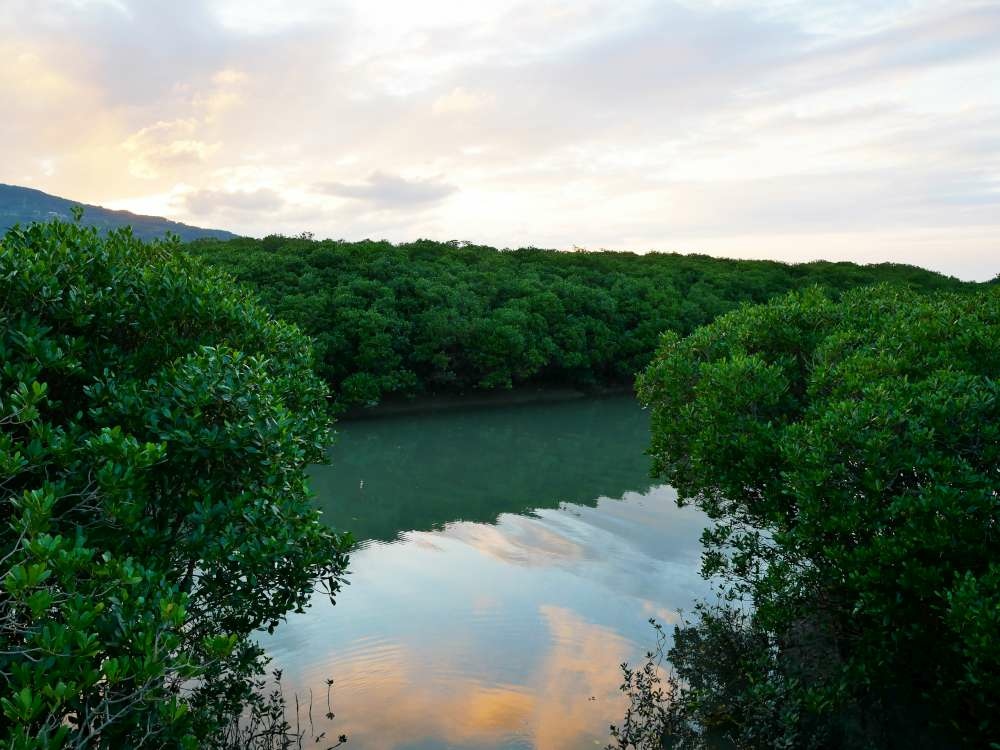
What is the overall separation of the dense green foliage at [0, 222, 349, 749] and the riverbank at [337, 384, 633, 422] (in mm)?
21340

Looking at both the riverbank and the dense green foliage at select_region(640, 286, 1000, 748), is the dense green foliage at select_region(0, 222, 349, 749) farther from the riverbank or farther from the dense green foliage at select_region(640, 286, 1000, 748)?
the riverbank

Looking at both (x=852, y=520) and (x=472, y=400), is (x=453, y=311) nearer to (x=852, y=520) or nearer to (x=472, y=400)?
(x=472, y=400)

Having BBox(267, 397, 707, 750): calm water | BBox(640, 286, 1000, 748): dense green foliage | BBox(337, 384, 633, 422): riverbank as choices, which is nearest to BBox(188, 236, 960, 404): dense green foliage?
BBox(337, 384, 633, 422): riverbank

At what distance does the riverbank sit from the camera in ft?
96.5

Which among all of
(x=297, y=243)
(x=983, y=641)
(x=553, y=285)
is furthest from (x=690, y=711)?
(x=297, y=243)

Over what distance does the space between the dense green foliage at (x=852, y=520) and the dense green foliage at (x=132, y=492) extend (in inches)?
182

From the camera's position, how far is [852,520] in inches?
276

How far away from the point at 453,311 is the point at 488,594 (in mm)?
18978

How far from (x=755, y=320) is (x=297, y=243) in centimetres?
3015

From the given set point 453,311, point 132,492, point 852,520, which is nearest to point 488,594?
point 852,520

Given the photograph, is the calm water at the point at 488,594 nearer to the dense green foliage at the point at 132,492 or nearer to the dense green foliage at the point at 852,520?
the dense green foliage at the point at 852,520

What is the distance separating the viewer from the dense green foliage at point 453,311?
1114 inches

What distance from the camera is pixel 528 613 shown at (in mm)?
12125

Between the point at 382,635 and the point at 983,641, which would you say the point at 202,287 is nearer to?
the point at 382,635
